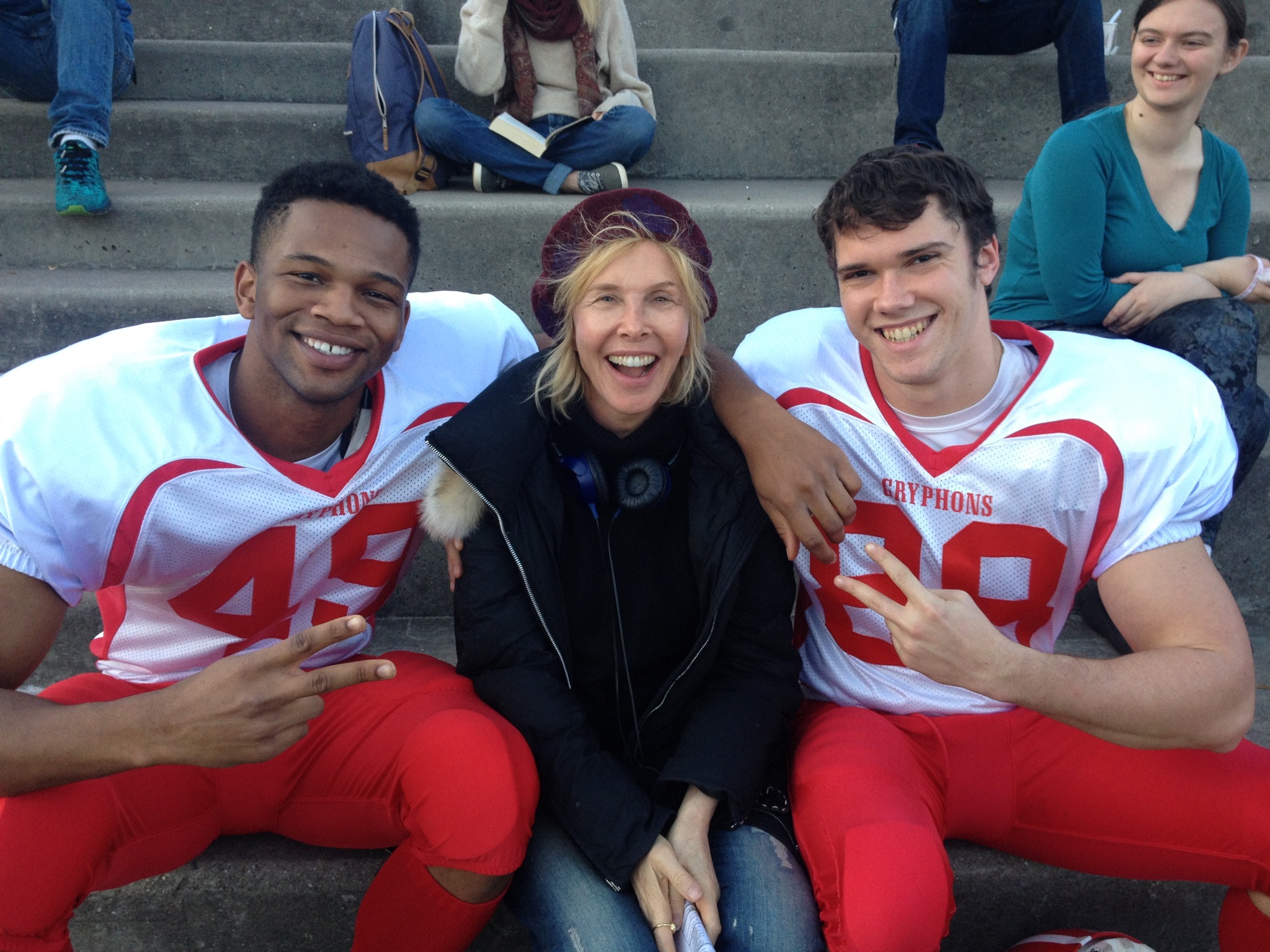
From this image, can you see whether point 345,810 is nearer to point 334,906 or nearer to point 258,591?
point 334,906

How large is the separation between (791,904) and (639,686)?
1.46 ft

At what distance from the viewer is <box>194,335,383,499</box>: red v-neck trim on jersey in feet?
4.98

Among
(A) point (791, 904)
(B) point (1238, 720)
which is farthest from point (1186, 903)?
(A) point (791, 904)

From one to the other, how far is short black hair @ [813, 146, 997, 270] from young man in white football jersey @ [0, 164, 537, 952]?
74 cm

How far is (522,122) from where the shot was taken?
320 centimetres

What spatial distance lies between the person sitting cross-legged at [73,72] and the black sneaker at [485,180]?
3.70ft

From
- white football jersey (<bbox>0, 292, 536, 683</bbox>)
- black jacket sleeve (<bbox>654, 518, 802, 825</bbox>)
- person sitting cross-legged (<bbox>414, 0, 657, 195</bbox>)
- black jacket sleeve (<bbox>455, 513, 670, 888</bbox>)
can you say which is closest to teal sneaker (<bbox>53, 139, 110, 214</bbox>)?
person sitting cross-legged (<bbox>414, 0, 657, 195</bbox>)

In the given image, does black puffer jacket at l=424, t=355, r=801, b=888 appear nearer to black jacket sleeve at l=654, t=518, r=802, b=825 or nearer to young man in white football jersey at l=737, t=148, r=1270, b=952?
black jacket sleeve at l=654, t=518, r=802, b=825

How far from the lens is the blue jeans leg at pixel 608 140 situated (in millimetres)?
3094

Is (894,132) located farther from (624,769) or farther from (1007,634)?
(624,769)

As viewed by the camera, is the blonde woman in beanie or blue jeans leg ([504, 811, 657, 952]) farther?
the blonde woman in beanie

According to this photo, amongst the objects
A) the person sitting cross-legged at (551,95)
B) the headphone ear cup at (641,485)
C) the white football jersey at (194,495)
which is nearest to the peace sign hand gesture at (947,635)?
the headphone ear cup at (641,485)

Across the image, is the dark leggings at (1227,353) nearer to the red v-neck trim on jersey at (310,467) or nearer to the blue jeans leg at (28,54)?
the red v-neck trim on jersey at (310,467)

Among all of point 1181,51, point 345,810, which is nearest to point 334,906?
point 345,810
